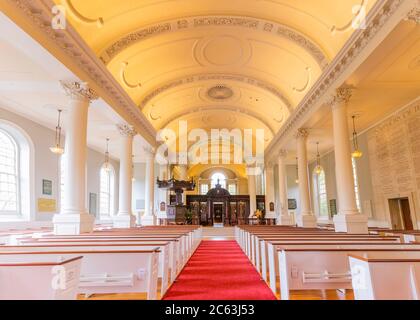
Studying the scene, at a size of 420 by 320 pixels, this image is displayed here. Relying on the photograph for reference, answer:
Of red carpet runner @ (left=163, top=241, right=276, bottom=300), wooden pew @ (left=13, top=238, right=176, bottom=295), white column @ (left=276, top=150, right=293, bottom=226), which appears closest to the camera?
wooden pew @ (left=13, top=238, right=176, bottom=295)

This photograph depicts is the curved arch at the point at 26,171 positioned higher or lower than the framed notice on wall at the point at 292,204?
higher

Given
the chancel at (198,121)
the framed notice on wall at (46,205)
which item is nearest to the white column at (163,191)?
the chancel at (198,121)

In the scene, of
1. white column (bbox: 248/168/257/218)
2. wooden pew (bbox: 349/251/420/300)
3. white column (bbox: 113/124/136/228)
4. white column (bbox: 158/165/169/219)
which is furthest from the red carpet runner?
white column (bbox: 248/168/257/218)

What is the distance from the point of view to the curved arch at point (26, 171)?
1155 cm

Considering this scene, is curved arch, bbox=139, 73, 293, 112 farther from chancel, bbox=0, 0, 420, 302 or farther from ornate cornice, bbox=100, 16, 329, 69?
ornate cornice, bbox=100, 16, 329, 69

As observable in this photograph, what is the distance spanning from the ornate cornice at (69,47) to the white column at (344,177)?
627cm

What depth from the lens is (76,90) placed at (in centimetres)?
718

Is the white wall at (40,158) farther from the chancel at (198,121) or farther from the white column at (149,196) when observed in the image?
the white column at (149,196)

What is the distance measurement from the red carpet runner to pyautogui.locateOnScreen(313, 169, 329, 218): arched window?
45.9 feet

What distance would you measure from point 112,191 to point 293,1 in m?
15.8

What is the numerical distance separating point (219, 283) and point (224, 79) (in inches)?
375

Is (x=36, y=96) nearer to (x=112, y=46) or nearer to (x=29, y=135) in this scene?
(x=29, y=135)

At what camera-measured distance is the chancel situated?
12.0 ft

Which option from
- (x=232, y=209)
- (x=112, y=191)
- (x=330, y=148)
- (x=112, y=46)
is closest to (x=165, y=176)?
(x=112, y=191)
